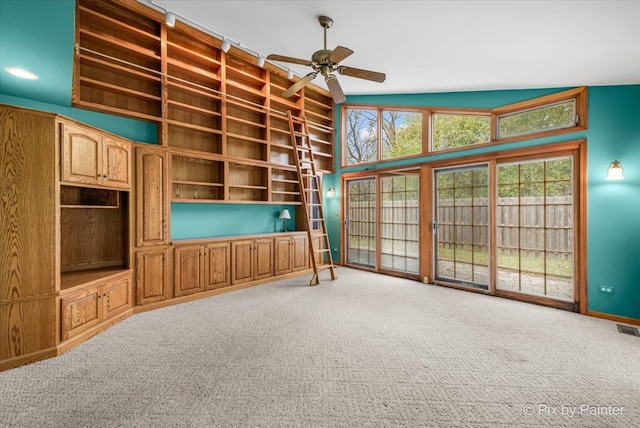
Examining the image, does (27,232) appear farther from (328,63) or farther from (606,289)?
(606,289)

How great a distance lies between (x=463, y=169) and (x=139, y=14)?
5193mm

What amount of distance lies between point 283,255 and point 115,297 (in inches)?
103

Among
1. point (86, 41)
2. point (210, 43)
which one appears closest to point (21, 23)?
point (86, 41)

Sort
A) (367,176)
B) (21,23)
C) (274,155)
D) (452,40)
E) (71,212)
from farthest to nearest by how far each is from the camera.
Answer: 1. (367,176)
2. (274,155)
3. (71,212)
4. (452,40)
5. (21,23)

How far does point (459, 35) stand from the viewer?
9.64ft

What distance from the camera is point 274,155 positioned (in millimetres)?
5633

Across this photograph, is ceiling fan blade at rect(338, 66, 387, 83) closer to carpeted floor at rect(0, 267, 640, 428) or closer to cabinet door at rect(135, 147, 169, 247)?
cabinet door at rect(135, 147, 169, 247)

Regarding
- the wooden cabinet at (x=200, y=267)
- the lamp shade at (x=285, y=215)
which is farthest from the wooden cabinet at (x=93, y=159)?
the lamp shade at (x=285, y=215)

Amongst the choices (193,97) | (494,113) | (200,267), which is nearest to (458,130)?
(494,113)

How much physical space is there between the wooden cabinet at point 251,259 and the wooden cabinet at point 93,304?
1.47 metres

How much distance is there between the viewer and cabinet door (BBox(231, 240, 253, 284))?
456 cm

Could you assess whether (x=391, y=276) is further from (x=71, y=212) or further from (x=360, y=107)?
(x=71, y=212)

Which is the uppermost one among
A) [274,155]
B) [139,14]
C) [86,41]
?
[139,14]

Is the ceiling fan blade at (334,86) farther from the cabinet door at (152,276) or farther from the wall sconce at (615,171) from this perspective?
the wall sconce at (615,171)
